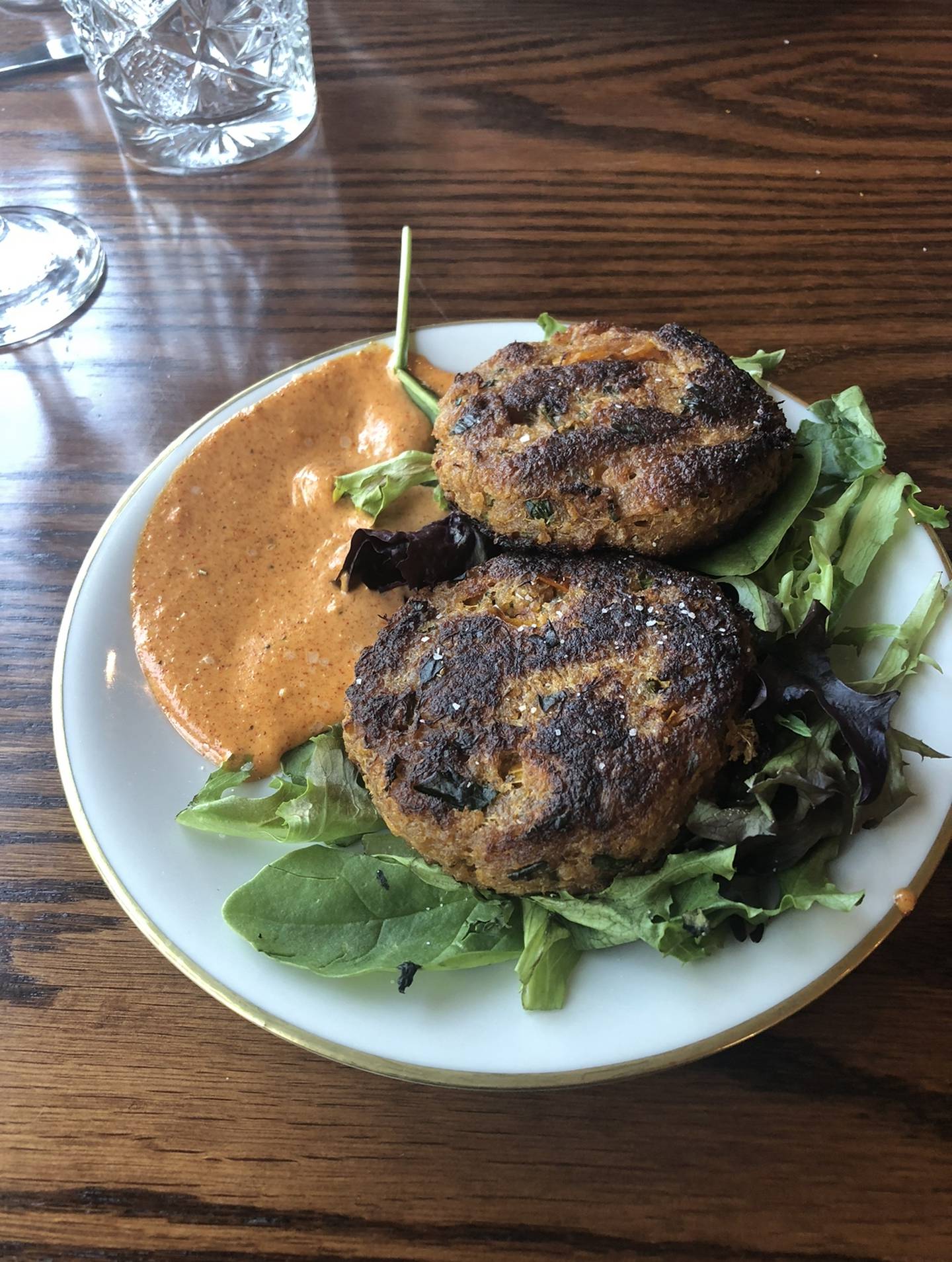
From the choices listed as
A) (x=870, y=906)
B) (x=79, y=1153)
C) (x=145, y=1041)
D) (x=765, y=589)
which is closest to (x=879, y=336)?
(x=765, y=589)

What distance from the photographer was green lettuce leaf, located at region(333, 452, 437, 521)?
2023 mm

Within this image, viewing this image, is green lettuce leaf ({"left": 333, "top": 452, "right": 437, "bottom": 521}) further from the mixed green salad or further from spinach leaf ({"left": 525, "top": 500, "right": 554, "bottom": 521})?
the mixed green salad

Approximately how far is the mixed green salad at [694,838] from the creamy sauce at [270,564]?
0.45 feet

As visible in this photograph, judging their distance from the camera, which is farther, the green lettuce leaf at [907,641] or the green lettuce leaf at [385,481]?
the green lettuce leaf at [385,481]

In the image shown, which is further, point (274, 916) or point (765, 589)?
point (765, 589)

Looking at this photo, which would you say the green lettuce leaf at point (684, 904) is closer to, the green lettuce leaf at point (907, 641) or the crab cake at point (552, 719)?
the crab cake at point (552, 719)

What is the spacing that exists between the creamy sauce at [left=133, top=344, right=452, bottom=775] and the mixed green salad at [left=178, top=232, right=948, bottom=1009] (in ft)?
0.45

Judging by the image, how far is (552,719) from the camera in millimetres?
1499

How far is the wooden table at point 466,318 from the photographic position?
1413 mm

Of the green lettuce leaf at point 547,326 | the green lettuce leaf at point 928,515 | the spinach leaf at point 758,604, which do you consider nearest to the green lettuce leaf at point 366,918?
the spinach leaf at point 758,604

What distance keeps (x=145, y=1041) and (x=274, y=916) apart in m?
0.33

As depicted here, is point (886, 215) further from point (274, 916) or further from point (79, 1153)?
point (79, 1153)

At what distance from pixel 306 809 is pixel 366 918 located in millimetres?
197

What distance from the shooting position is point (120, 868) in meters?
1.57
